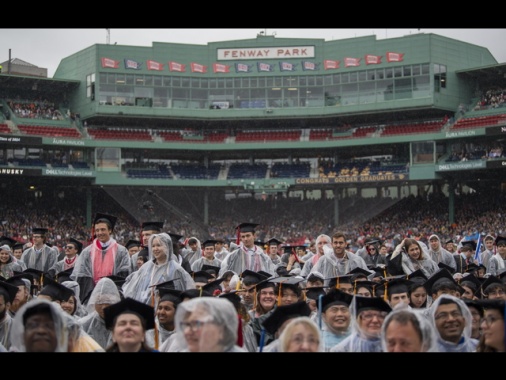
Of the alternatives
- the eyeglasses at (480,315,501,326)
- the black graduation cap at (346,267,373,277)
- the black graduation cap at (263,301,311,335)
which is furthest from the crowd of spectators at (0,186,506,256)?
the eyeglasses at (480,315,501,326)

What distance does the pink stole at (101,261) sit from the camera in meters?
10.6

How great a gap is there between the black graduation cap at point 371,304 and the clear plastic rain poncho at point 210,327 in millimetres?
2321

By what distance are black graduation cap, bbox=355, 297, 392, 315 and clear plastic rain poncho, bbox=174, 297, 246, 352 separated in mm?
2321

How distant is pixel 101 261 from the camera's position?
35.1ft

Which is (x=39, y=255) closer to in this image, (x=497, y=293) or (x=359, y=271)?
(x=359, y=271)

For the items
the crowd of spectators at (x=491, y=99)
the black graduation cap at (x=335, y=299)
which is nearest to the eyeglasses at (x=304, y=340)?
→ the black graduation cap at (x=335, y=299)

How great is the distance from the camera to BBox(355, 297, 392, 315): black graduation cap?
659 cm

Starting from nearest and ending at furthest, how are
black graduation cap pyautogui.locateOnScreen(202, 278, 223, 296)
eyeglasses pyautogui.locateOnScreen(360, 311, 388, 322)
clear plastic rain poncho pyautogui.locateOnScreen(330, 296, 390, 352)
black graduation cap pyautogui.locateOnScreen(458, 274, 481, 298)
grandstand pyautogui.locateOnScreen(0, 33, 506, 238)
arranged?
clear plastic rain poncho pyautogui.locateOnScreen(330, 296, 390, 352), eyeglasses pyautogui.locateOnScreen(360, 311, 388, 322), black graduation cap pyautogui.locateOnScreen(202, 278, 223, 296), black graduation cap pyautogui.locateOnScreen(458, 274, 481, 298), grandstand pyautogui.locateOnScreen(0, 33, 506, 238)

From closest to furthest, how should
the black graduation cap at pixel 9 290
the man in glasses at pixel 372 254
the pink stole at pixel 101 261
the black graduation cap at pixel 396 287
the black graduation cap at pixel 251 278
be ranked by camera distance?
the black graduation cap at pixel 9 290 < the black graduation cap at pixel 396 287 < the black graduation cap at pixel 251 278 < the pink stole at pixel 101 261 < the man in glasses at pixel 372 254

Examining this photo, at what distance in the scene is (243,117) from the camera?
165 ft

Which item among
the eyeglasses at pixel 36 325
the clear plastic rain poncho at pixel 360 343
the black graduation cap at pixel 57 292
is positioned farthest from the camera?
the black graduation cap at pixel 57 292

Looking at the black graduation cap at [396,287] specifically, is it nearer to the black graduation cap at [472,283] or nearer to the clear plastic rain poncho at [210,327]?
the black graduation cap at [472,283]

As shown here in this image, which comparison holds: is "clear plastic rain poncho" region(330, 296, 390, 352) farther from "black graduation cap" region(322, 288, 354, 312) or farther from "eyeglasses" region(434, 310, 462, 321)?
"black graduation cap" region(322, 288, 354, 312)

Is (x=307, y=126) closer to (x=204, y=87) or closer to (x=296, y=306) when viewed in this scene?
(x=204, y=87)
